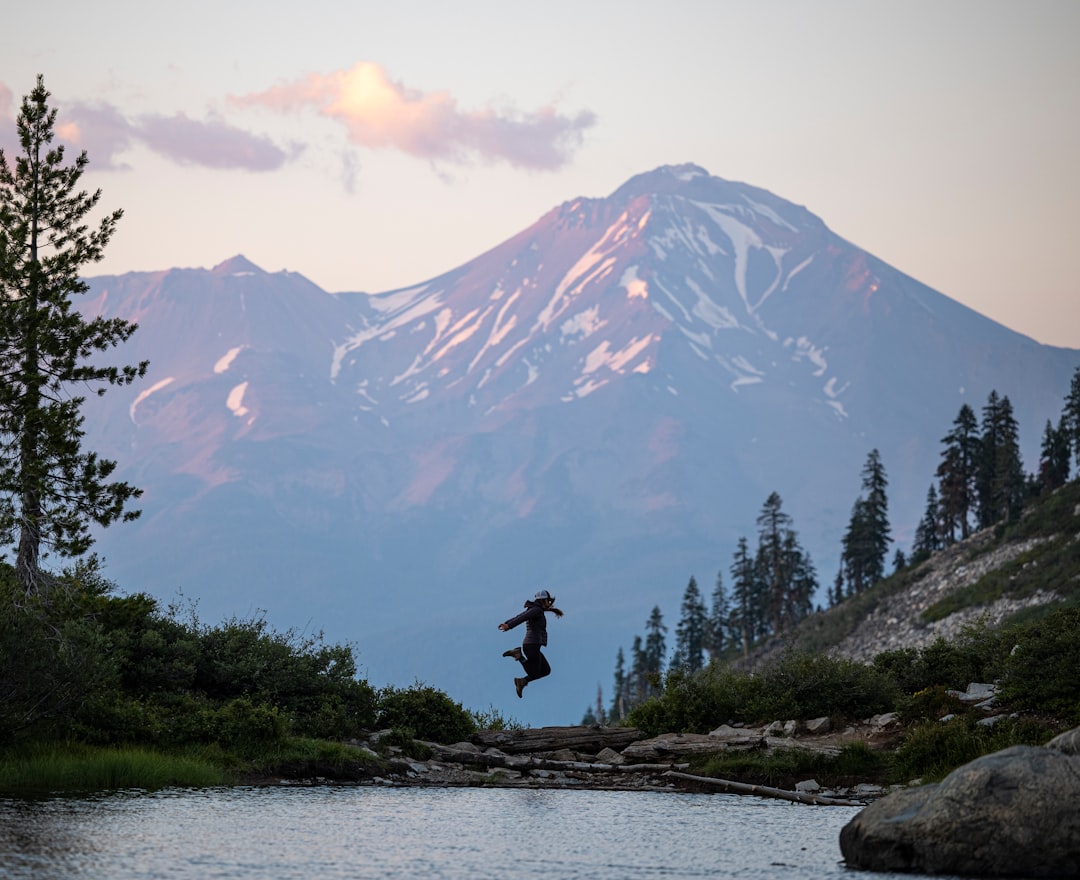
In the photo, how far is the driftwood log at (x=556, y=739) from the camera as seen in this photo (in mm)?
30969

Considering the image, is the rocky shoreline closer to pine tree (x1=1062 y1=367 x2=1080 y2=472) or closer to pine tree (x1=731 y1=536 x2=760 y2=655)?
pine tree (x1=1062 y1=367 x2=1080 y2=472)

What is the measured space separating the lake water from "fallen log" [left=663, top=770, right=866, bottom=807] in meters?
0.27

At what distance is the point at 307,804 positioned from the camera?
78.5 ft

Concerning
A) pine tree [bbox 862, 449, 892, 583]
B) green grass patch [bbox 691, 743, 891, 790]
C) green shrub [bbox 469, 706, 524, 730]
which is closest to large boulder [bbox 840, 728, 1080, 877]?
green grass patch [bbox 691, 743, 891, 790]

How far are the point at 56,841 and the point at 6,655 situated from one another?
19.5 feet

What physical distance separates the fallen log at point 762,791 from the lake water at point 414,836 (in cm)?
27

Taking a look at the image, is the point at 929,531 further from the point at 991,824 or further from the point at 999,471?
the point at 991,824

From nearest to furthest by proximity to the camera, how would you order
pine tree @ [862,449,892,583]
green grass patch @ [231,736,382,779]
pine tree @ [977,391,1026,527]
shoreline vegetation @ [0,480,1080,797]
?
shoreline vegetation @ [0,480,1080,797] < green grass patch @ [231,736,382,779] < pine tree @ [977,391,1026,527] < pine tree @ [862,449,892,583]

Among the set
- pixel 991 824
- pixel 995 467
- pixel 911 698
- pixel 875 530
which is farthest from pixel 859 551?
pixel 991 824

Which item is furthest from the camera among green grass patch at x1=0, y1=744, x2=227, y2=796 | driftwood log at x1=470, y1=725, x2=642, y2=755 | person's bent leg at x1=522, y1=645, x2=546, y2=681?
person's bent leg at x1=522, y1=645, x2=546, y2=681

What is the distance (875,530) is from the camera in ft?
514

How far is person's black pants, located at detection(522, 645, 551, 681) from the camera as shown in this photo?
104 ft

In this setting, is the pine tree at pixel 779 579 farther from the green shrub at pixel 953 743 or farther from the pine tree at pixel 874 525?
the green shrub at pixel 953 743

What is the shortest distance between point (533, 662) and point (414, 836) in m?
11.3
